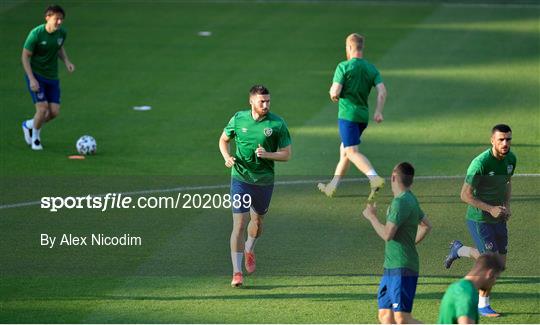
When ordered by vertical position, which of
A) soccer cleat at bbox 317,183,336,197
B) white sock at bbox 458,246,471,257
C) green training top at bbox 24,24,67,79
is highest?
green training top at bbox 24,24,67,79

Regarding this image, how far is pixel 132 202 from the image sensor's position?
17.4m

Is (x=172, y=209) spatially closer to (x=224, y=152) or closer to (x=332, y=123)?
(x=224, y=152)

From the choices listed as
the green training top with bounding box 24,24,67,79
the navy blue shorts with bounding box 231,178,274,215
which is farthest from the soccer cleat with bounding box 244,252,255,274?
the green training top with bounding box 24,24,67,79

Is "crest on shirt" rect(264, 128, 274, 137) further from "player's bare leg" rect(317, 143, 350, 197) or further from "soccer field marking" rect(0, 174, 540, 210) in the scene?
"soccer field marking" rect(0, 174, 540, 210)

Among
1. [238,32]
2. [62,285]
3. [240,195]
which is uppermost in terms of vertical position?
[238,32]

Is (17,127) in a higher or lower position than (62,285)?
higher

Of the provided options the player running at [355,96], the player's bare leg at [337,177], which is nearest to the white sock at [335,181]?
the player's bare leg at [337,177]

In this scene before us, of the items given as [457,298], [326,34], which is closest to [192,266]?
[457,298]

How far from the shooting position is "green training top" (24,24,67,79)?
19975 mm

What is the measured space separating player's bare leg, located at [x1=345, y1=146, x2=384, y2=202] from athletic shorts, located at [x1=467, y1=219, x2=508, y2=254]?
4236 mm

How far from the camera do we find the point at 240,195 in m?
13.8

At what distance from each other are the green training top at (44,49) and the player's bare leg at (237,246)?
7574 mm

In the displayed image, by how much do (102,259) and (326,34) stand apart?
16862 millimetres

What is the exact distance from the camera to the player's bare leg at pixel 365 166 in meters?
17.4
